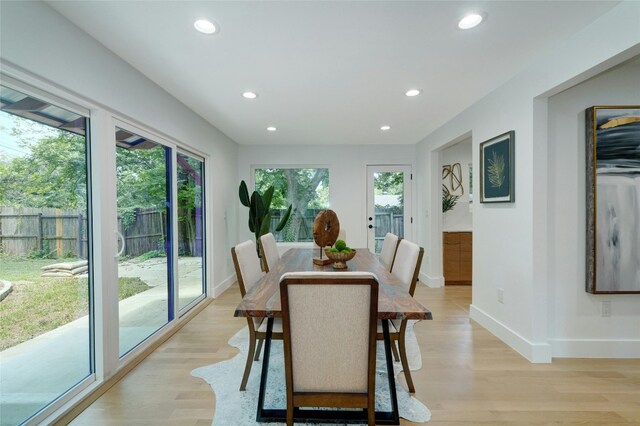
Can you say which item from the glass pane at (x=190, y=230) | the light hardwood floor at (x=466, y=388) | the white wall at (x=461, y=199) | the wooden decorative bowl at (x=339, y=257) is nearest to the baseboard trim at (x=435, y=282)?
the white wall at (x=461, y=199)

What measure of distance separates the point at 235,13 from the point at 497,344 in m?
3.24

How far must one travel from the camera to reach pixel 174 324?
118 inches

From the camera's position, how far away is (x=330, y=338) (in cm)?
137

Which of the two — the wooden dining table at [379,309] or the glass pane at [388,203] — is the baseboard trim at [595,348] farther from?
the glass pane at [388,203]

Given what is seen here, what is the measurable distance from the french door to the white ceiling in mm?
2036

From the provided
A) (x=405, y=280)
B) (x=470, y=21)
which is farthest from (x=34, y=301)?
(x=470, y=21)

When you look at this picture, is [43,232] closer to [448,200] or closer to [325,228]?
[325,228]

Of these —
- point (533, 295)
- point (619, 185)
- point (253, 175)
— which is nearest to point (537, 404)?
point (533, 295)

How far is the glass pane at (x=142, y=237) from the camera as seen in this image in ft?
7.75

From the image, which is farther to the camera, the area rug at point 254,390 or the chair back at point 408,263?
the chair back at point 408,263

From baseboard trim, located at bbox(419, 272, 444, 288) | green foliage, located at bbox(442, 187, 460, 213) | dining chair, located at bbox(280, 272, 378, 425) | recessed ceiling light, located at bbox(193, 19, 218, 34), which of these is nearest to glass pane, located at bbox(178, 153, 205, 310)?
recessed ceiling light, located at bbox(193, 19, 218, 34)

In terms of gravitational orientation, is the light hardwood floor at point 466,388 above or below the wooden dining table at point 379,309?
below

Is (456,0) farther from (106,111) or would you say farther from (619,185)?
(106,111)

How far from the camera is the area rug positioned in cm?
171
